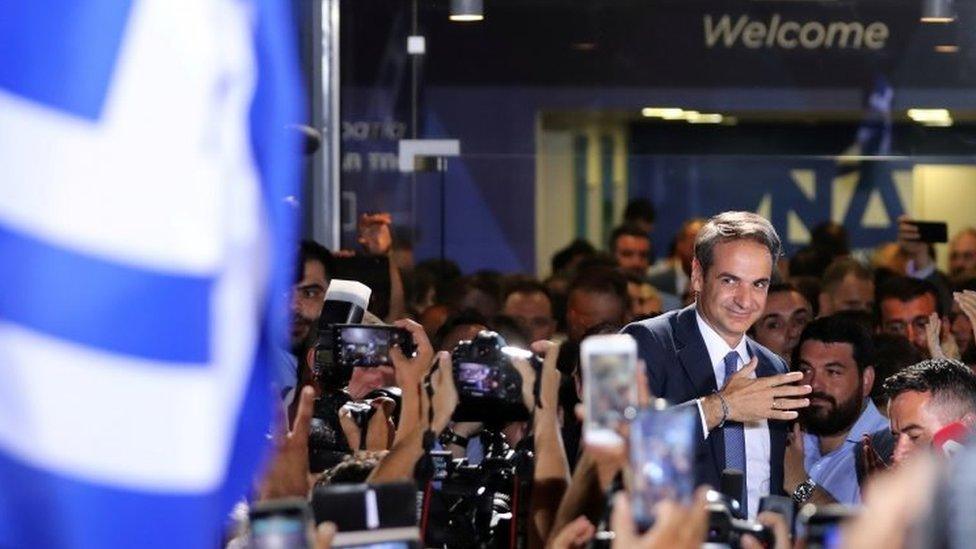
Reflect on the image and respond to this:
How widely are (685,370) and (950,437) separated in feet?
3.05

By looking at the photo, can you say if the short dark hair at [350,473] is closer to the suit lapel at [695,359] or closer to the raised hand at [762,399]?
the raised hand at [762,399]

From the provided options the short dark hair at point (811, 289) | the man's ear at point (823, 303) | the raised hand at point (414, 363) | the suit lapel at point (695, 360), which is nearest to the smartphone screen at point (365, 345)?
the raised hand at point (414, 363)

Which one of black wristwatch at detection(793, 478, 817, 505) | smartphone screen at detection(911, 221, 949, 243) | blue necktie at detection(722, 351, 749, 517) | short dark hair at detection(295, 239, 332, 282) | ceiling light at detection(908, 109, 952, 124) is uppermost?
ceiling light at detection(908, 109, 952, 124)

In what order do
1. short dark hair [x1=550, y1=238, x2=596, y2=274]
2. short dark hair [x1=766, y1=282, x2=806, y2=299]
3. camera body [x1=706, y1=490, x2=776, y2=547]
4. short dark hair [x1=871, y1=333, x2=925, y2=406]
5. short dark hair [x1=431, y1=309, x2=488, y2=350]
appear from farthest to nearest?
short dark hair [x1=550, y1=238, x2=596, y2=274] → short dark hair [x1=766, y1=282, x2=806, y2=299] → short dark hair [x1=431, y1=309, x2=488, y2=350] → short dark hair [x1=871, y1=333, x2=925, y2=406] → camera body [x1=706, y1=490, x2=776, y2=547]

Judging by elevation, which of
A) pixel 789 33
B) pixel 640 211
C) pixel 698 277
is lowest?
pixel 698 277

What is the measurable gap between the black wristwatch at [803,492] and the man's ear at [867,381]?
1.22m

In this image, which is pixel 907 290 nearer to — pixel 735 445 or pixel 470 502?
pixel 735 445

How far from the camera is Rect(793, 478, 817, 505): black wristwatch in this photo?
6.44 metres

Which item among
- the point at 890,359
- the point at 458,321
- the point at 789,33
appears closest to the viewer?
the point at 890,359

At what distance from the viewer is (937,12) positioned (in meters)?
11.2

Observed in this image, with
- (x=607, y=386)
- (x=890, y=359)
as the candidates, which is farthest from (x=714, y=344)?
(x=607, y=386)

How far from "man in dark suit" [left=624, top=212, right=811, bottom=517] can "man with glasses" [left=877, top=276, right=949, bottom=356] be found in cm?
290

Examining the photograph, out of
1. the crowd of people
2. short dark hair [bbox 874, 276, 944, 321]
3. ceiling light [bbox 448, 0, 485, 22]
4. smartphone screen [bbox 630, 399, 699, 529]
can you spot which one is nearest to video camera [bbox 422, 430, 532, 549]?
the crowd of people

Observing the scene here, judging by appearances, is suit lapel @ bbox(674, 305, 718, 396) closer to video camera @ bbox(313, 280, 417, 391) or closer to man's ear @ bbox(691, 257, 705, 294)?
man's ear @ bbox(691, 257, 705, 294)
